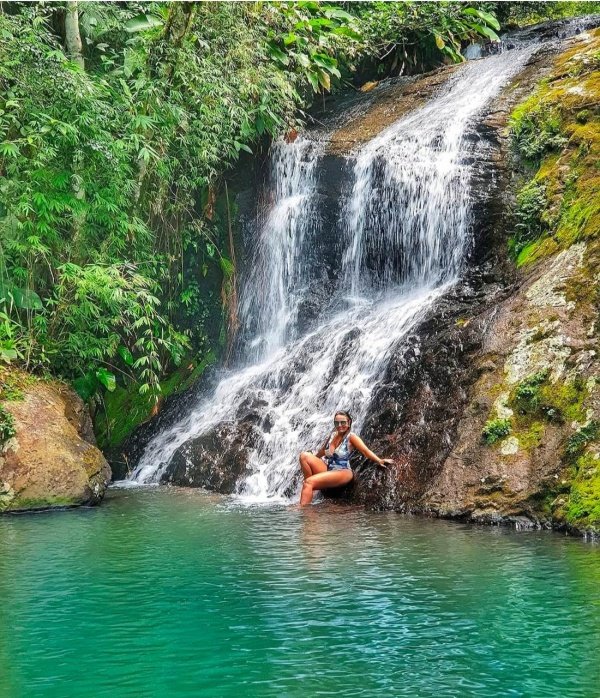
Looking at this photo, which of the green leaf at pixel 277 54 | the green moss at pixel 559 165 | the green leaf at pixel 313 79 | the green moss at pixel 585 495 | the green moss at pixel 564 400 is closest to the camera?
the green moss at pixel 585 495

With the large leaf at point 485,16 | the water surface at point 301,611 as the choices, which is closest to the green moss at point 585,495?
the water surface at point 301,611

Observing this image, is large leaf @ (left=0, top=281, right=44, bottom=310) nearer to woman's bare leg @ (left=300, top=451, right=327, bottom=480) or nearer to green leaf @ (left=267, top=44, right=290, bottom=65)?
woman's bare leg @ (left=300, top=451, right=327, bottom=480)

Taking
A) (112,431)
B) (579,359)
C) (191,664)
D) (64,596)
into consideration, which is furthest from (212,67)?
(191,664)

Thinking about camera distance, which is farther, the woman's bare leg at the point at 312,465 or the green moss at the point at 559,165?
the green moss at the point at 559,165

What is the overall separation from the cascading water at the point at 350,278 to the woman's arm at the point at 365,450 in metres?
1.04

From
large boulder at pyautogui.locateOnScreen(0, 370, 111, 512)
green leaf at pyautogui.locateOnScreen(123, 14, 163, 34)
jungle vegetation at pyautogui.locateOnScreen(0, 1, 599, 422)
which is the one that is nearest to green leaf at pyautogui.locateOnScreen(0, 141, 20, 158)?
jungle vegetation at pyautogui.locateOnScreen(0, 1, 599, 422)

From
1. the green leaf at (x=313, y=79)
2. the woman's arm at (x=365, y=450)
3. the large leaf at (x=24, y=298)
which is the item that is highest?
the green leaf at (x=313, y=79)

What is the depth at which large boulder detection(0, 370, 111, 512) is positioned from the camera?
32.6 feet

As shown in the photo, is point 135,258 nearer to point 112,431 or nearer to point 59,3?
point 112,431

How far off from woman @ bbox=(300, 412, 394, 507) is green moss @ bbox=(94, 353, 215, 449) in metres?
5.18

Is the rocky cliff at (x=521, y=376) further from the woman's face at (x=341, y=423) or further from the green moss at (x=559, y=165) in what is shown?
the woman's face at (x=341, y=423)

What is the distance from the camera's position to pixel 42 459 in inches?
400

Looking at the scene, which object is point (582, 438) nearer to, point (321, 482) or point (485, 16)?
point (321, 482)

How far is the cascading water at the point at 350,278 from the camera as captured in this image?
11188mm
